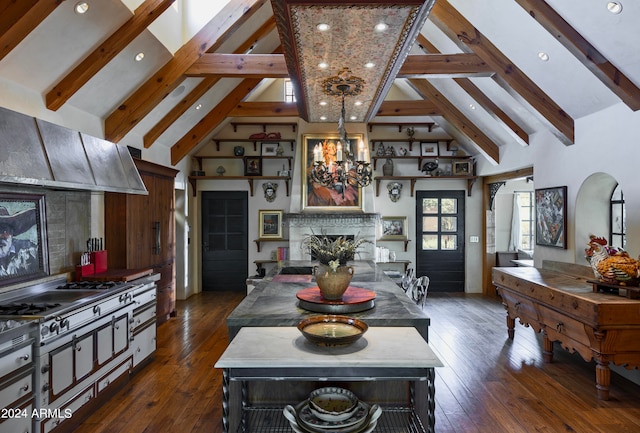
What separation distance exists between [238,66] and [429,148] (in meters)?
4.39

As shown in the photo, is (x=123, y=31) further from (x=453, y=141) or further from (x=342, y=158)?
(x=453, y=141)

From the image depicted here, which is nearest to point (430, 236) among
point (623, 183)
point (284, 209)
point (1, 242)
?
point (284, 209)

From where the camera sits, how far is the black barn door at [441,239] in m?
7.76

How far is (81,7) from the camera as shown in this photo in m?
2.96

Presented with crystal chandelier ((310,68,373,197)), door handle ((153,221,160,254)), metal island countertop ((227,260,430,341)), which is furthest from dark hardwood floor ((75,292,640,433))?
crystal chandelier ((310,68,373,197))

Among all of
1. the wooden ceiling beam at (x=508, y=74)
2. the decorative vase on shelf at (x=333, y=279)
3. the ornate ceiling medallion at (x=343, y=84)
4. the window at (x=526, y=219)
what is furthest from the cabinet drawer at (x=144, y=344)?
the window at (x=526, y=219)

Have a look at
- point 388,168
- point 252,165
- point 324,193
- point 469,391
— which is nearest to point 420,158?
point 388,168

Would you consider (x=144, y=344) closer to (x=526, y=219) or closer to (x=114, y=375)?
(x=114, y=375)

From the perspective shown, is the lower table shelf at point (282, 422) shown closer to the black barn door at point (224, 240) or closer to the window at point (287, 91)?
the black barn door at point (224, 240)

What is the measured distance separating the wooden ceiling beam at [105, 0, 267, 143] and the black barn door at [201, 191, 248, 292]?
3493 mm

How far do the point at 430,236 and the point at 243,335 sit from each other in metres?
6.19

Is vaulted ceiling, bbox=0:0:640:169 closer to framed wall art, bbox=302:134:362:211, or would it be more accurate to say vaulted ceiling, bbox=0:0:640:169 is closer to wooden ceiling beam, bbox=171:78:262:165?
wooden ceiling beam, bbox=171:78:262:165

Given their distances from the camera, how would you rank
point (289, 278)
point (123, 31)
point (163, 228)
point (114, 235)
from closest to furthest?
1. point (123, 31)
2. point (289, 278)
3. point (114, 235)
4. point (163, 228)

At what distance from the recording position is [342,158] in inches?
150
